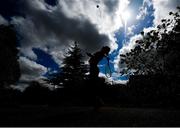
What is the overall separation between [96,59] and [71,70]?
49525mm

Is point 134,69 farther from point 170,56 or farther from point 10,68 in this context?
point 10,68

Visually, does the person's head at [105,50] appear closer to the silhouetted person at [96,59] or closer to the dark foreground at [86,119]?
the silhouetted person at [96,59]

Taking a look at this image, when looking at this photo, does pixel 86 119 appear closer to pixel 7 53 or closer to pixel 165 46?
pixel 165 46

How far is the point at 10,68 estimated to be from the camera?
36156 mm

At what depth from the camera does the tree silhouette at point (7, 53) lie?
3475cm

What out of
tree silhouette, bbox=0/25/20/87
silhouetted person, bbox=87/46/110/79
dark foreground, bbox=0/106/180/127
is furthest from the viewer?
tree silhouette, bbox=0/25/20/87

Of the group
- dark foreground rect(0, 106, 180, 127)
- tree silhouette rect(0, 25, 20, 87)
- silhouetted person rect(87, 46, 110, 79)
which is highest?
tree silhouette rect(0, 25, 20, 87)

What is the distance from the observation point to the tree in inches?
2284

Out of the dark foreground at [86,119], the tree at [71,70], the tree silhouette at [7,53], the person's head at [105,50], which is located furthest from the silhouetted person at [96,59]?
the tree at [71,70]

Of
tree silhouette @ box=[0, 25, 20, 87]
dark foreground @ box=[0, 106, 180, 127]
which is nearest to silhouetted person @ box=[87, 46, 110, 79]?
dark foreground @ box=[0, 106, 180, 127]

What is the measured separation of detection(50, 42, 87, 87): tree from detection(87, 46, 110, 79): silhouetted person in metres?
44.5

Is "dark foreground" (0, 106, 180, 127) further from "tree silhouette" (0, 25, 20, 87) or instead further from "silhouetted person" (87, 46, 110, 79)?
"tree silhouette" (0, 25, 20, 87)

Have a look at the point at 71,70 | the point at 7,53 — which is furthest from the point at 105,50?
the point at 71,70

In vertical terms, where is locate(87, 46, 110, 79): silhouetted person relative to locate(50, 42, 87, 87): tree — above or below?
below
